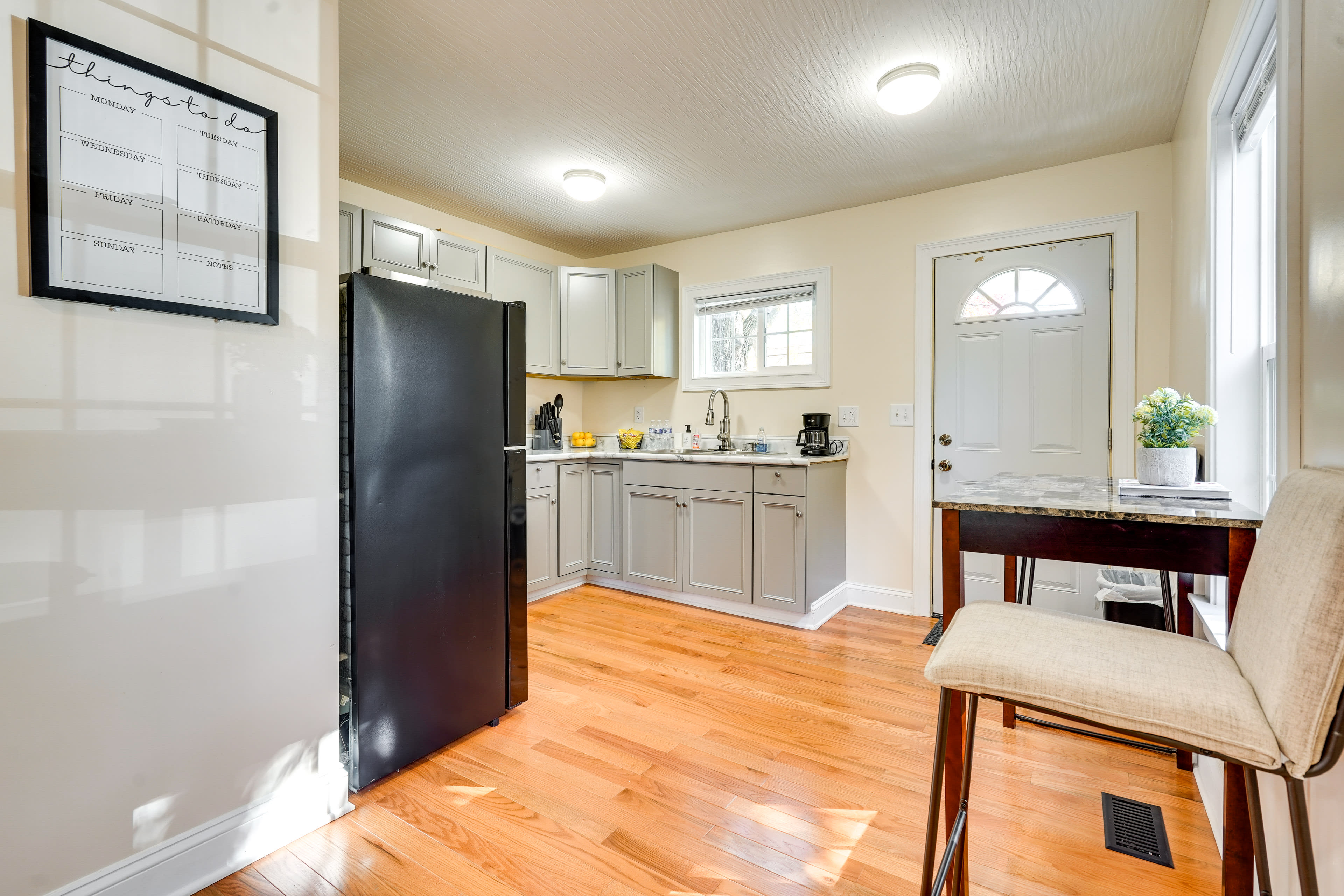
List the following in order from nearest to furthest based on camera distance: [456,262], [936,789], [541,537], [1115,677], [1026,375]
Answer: [1115,677]
[936,789]
[1026,375]
[456,262]
[541,537]

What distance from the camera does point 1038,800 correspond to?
A: 1709 mm

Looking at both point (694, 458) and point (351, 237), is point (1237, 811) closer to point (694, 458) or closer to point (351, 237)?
point (694, 458)

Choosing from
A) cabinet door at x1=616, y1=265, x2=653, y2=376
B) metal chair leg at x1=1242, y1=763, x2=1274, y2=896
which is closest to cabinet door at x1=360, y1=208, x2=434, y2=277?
cabinet door at x1=616, y1=265, x2=653, y2=376

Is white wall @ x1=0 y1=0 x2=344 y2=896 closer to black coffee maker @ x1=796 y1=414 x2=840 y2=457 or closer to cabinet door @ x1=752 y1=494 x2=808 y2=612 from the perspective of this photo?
cabinet door @ x1=752 y1=494 x2=808 y2=612

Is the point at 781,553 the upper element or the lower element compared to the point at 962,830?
upper

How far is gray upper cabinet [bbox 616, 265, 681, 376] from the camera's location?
4.08m

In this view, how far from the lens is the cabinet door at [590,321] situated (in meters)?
4.18

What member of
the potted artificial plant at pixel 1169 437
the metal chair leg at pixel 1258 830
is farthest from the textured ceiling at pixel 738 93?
the metal chair leg at pixel 1258 830

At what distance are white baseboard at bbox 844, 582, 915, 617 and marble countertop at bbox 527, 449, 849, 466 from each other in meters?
0.77

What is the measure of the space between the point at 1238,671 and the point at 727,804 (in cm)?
123

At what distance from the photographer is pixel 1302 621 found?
2.50 feet

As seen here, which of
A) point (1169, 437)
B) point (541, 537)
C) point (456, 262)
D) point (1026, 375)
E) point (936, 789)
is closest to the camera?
point (936, 789)

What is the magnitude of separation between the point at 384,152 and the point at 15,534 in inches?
93.5

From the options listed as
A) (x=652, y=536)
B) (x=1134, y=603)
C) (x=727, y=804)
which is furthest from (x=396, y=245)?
(x=1134, y=603)
